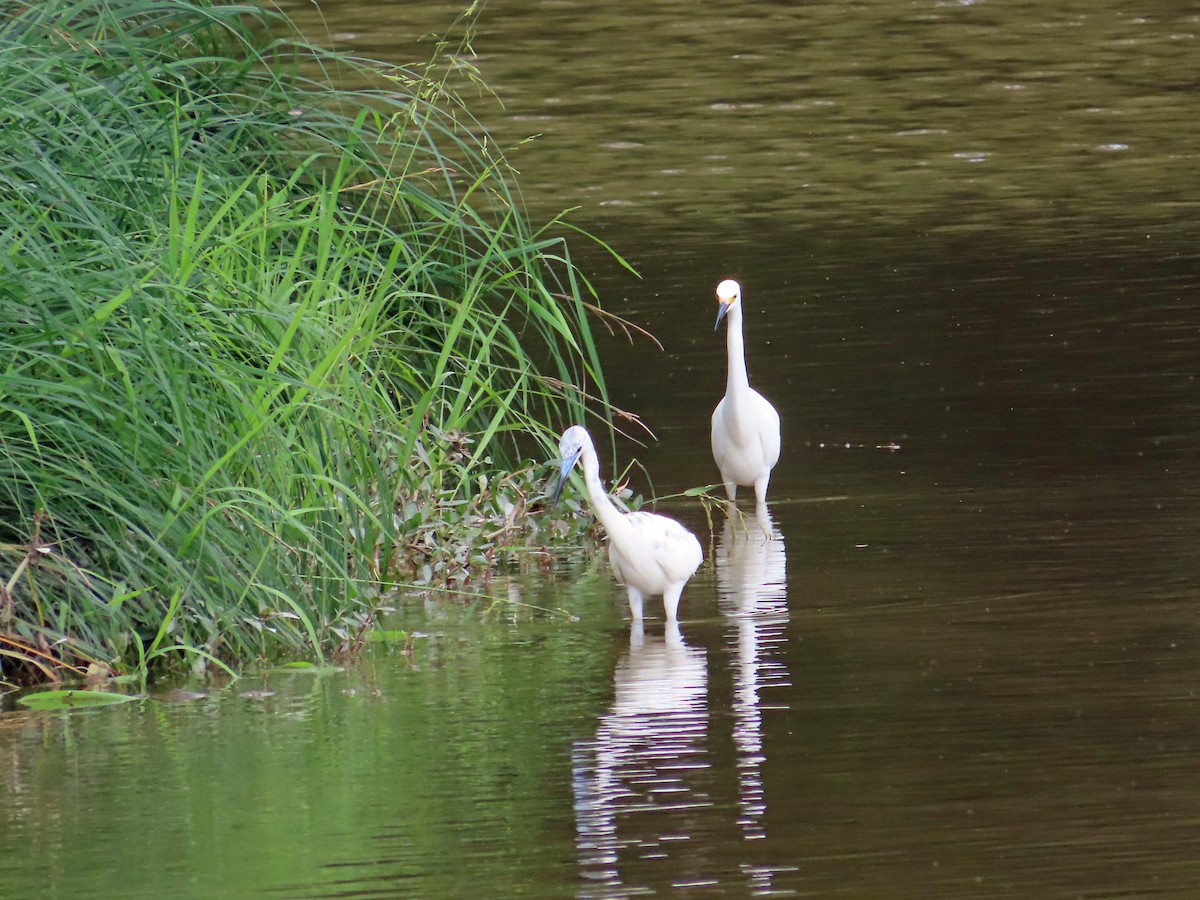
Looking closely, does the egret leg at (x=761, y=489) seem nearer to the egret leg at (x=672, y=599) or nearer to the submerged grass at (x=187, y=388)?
the submerged grass at (x=187, y=388)

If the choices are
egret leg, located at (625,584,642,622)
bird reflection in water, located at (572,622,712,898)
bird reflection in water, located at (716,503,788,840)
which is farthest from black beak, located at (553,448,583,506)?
bird reflection in water, located at (716,503,788,840)

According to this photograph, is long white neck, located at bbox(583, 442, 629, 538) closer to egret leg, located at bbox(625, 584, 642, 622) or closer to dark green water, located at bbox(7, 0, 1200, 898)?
egret leg, located at bbox(625, 584, 642, 622)

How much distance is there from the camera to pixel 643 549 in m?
7.39

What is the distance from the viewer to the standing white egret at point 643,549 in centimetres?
739

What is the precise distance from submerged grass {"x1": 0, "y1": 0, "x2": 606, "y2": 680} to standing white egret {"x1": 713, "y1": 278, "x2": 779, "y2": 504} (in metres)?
1.17

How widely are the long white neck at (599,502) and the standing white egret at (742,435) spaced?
1.89 m

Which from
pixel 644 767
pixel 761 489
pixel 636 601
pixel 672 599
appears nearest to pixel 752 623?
pixel 672 599

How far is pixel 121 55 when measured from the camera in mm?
8625

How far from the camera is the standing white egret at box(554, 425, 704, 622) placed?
7.39 meters

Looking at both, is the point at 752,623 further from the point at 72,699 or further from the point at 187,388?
the point at 72,699

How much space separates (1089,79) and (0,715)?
15474 mm

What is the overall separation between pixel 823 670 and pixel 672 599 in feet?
2.81

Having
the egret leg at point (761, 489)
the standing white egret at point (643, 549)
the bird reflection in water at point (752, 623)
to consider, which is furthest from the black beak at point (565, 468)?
the egret leg at point (761, 489)

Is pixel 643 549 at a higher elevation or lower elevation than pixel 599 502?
lower
